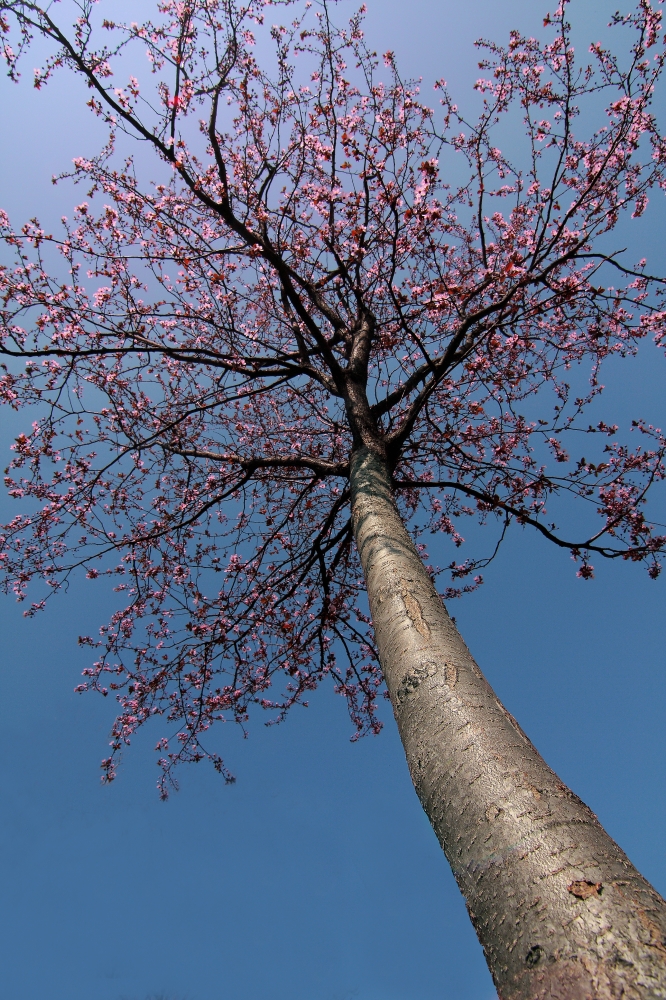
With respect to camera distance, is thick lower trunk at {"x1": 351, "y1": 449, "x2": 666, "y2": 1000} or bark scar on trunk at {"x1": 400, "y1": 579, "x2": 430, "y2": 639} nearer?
thick lower trunk at {"x1": 351, "y1": 449, "x2": 666, "y2": 1000}

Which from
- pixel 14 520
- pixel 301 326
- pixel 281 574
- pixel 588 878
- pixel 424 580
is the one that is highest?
pixel 301 326

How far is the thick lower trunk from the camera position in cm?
82

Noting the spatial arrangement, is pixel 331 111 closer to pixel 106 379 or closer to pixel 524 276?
pixel 524 276

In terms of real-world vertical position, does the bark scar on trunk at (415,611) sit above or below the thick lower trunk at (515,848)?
above

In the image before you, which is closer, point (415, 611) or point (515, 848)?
point (515, 848)

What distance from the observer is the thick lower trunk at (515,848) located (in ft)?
2.69

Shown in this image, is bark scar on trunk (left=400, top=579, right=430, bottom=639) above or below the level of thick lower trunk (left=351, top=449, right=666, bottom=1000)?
above

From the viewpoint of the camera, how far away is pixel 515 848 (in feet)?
3.47

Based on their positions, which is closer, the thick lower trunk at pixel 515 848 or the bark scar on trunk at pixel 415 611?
the thick lower trunk at pixel 515 848

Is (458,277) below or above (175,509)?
above

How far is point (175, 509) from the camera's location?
5383mm

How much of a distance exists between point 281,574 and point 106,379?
8.91 feet

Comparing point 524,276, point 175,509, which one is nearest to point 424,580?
point 524,276

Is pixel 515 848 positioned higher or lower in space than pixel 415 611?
lower
